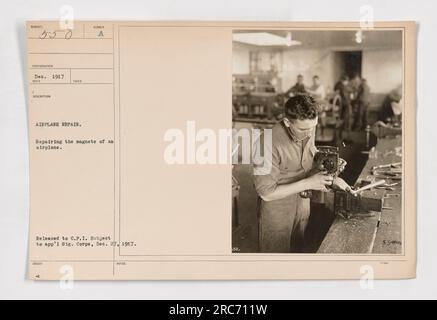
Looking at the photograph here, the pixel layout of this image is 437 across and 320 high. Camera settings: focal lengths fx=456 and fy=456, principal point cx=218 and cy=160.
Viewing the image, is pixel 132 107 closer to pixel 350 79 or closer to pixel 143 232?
pixel 143 232

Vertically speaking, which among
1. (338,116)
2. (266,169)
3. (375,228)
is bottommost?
(375,228)

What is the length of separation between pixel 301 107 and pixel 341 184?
0.17m

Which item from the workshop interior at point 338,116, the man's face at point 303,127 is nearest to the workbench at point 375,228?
the workshop interior at point 338,116

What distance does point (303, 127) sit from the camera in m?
0.87

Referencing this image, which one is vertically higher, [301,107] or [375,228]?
[301,107]

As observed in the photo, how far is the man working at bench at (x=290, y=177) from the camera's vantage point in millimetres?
868

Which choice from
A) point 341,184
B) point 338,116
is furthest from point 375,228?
point 338,116

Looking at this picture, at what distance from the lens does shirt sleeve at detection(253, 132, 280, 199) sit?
87cm

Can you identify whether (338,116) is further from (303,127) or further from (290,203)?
(290,203)

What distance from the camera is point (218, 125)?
0.87 meters

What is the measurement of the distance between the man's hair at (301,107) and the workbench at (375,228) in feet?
0.47

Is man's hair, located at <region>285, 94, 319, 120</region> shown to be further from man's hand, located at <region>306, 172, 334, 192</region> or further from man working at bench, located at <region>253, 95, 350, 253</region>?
man's hand, located at <region>306, 172, 334, 192</region>

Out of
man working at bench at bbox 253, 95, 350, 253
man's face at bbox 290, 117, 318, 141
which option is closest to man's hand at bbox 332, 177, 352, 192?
man working at bench at bbox 253, 95, 350, 253

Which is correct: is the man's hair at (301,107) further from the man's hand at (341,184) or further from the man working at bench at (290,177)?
the man's hand at (341,184)
